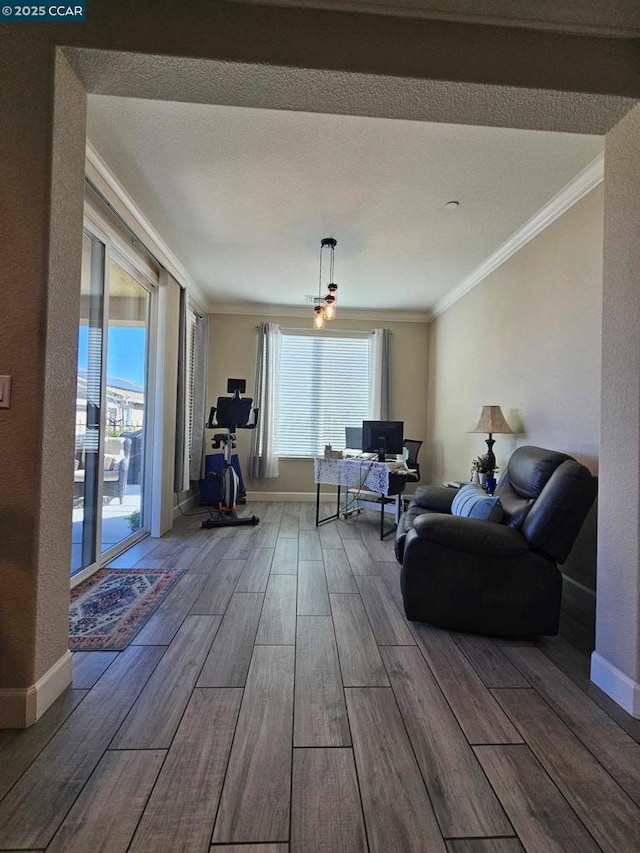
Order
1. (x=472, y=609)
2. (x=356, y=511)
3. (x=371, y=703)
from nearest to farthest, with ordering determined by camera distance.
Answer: (x=371, y=703), (x=472, y=609), (x=356, y=511)

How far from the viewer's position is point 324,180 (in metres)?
2.65

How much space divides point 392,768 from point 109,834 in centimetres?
83

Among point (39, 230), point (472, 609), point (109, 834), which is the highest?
point (39, 230)

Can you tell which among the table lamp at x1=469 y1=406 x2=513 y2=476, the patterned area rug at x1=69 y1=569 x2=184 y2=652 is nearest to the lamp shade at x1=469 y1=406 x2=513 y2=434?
the table lamp at x1=469 y1=406 x2=513 y2=476

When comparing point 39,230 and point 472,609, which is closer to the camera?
point 39,230

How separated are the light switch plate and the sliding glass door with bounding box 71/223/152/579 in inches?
44.2

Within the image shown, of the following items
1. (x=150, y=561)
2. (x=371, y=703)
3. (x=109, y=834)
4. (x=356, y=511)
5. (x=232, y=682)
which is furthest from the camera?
(x=356, y=511)

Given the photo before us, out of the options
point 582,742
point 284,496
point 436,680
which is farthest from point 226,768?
point 284,496

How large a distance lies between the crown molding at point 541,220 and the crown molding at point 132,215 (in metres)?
3.03

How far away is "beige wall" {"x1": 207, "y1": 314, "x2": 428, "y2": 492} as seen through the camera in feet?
18.4

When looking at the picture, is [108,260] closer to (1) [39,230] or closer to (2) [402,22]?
(1) [39,230]

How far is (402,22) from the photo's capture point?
5.12 ft

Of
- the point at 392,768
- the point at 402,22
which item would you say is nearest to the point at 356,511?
the point at 392,768

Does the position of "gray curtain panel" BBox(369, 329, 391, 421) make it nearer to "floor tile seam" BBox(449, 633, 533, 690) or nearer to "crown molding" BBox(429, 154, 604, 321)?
"crown molding" BBox(429, 154, 604, 321)
